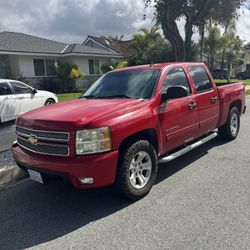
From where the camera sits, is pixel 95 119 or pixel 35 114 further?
pixel 35 114

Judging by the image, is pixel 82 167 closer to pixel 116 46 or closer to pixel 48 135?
pixel 48 135

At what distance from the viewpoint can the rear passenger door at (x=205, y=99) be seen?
18.0 ft

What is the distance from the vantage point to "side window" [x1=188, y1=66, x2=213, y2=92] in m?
5.59

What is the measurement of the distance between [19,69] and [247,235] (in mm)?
20508

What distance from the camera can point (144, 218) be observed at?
3.56 metres

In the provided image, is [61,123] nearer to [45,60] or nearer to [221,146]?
[221,146]

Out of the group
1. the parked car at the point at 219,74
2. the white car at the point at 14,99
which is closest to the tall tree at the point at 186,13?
the white car at the point at 14,99

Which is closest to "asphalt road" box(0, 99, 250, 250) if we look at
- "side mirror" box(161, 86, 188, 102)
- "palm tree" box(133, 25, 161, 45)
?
"side mirror" box(161, 86, 188, 102)

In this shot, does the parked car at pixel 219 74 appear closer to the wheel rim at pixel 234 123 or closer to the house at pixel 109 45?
the house at pixel 109 45

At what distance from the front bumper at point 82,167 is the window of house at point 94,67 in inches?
890

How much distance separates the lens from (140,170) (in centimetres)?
417

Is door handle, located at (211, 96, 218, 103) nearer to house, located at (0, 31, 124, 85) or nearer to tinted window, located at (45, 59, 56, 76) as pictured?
house, located at (0, 31, 124, 85)

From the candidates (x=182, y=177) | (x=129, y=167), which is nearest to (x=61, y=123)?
(x=129, y=167)

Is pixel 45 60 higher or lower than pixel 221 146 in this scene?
higher
